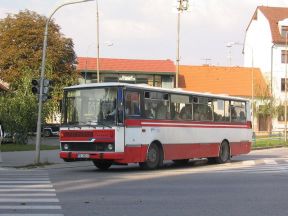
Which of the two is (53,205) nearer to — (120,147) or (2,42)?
(120,147)

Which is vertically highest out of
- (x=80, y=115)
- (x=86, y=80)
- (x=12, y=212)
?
(x=86, y=80)

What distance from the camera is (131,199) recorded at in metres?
12.8

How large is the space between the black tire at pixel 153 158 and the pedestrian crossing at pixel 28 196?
4.10 meters

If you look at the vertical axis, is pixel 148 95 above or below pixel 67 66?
below

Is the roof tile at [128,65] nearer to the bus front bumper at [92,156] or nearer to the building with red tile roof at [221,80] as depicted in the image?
the building with red tile roof at [221,80]

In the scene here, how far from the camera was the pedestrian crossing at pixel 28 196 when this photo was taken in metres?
11.0

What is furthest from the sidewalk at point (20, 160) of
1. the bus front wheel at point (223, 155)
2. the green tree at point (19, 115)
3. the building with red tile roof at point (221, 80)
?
the building with red tile roof at point (221, 80)

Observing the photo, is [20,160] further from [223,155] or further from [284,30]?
[284,30]

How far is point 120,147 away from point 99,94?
1.90 metres

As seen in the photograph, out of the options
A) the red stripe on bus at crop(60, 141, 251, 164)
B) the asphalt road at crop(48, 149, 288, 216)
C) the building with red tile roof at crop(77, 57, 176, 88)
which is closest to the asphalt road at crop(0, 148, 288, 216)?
the asphalt road at crop(48, 149, 288, 216)

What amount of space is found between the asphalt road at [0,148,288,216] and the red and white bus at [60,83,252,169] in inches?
47.8

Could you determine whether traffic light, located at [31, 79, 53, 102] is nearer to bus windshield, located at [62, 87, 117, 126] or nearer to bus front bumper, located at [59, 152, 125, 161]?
bus windshield, located at [62, 87, 117, 126]

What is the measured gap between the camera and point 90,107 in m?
20.6

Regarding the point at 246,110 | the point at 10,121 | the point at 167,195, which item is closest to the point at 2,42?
the point at 10,121
